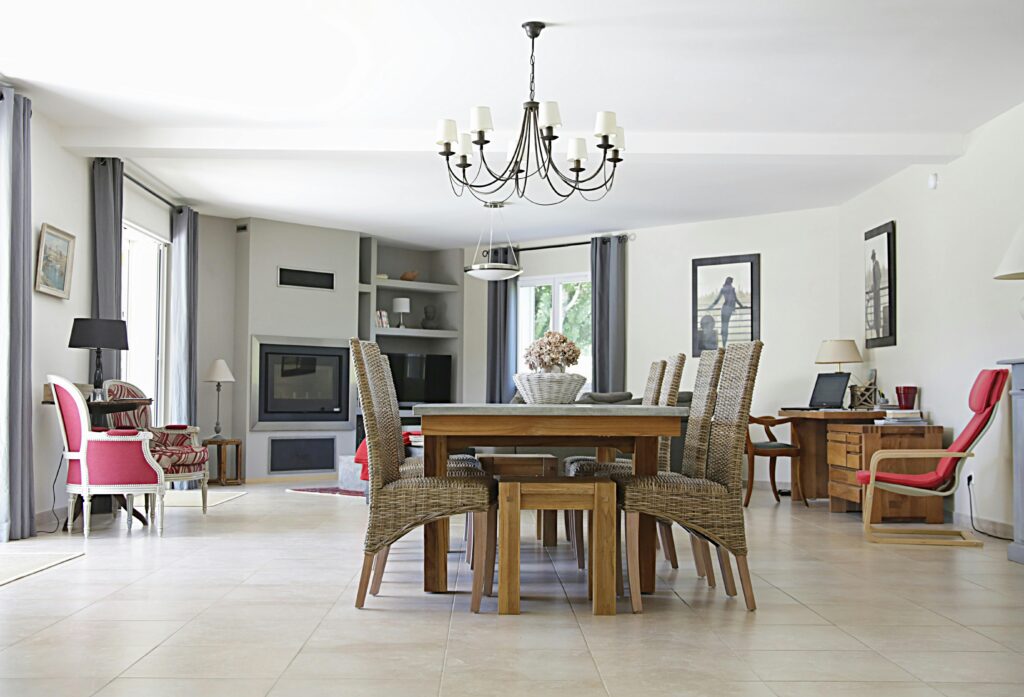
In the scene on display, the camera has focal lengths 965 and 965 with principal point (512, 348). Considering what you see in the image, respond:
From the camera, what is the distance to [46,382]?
6094 mm

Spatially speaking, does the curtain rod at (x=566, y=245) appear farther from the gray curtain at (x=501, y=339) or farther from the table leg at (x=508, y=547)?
the table leg at (x=508, y=547)

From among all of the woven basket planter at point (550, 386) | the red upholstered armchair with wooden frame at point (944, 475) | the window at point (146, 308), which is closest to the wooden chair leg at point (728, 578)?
the woven basket planter at point (550, 386)

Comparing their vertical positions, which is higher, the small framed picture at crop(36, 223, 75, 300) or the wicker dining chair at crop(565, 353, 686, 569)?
the small framed picture at crop(36, 223, 75, 300)

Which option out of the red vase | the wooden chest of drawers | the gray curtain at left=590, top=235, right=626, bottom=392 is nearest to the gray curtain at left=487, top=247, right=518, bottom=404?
the gray curtain at left=590, top=235, right=626, bottom=392

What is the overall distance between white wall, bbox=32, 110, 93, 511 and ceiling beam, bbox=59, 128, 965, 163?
30 centimetres

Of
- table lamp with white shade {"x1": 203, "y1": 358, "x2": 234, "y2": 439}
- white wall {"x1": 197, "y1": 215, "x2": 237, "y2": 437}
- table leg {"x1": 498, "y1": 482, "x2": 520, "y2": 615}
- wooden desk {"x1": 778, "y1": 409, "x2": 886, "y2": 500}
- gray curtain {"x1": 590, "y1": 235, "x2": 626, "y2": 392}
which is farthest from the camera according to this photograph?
gray curtain {"x1": 590, "y1": 235, "x2": 626, "y2": 392}

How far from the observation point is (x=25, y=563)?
465 centimetres

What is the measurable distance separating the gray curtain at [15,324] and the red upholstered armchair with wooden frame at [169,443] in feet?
2.62

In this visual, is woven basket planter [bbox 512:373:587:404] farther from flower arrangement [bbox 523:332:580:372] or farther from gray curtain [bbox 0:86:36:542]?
gray curtain [bbox 0:86:36:542]

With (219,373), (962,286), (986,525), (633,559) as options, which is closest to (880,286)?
(962,286)

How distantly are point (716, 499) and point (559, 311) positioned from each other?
25.1 ft

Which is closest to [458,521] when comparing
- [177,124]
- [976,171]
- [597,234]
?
[177,124]

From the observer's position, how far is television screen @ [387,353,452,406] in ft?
38.0

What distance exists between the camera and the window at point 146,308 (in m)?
8.70
